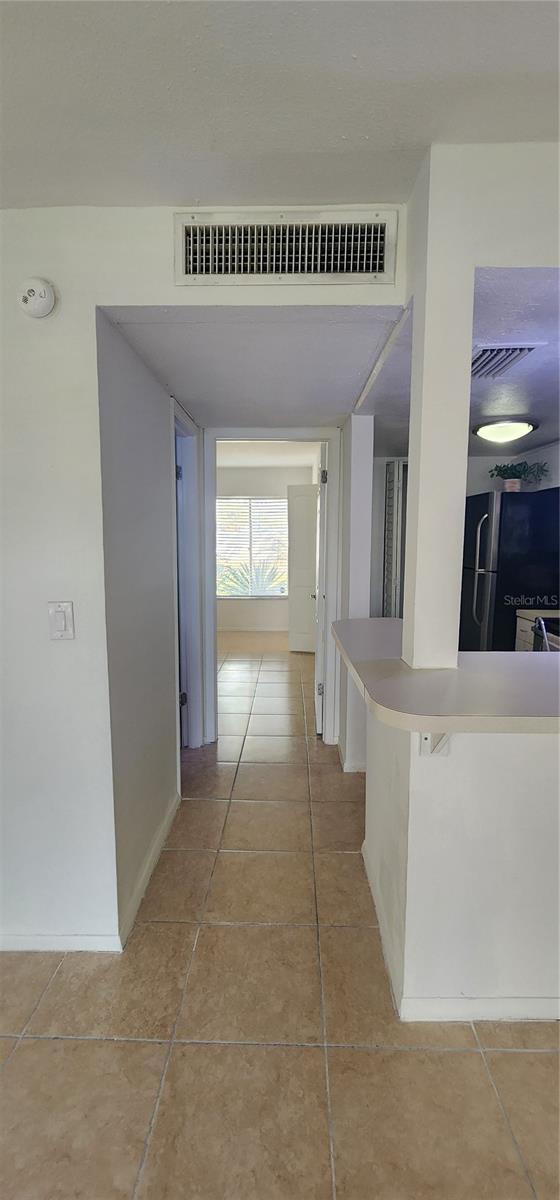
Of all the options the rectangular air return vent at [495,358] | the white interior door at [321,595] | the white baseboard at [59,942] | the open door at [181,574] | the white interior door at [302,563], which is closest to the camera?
the white baseboard at [59,942]

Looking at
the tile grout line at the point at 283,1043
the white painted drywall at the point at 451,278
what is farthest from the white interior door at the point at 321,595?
the tile grout line at the point at 283,1043

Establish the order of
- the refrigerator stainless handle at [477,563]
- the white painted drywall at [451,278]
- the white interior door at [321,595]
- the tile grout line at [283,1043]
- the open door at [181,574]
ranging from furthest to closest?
the refrigerator stainless handle at [477,563]
the white interior door at [321,595]
the open door at [181,574]
the tile grout line at [283,1043]
the white painted drywall at [451,278]

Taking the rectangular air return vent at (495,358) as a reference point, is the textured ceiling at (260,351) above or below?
below

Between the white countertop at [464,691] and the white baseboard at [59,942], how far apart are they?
4.11 feet

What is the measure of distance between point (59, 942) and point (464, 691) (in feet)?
5.19

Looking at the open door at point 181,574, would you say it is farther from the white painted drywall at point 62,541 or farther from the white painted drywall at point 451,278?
the white painted drywall at point 451,278

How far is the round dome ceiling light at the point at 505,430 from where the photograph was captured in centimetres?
305

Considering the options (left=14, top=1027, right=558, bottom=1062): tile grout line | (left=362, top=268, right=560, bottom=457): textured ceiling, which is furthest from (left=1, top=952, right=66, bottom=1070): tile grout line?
(left=362, top=268, right=560, bottom=457): textured ceiling

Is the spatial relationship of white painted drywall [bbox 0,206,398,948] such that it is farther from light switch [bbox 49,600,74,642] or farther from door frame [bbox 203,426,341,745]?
door frame [bbox 203,426,341,745]

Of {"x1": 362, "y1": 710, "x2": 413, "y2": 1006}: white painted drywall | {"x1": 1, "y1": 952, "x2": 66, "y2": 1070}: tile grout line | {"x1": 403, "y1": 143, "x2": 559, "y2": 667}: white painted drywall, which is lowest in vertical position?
{"x1": 1, "y1": 952, "x2": 66, "y2": 1070}: tile grout line

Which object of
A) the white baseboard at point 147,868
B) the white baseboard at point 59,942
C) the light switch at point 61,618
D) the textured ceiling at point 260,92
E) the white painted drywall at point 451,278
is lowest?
the white baseboard at point 59,942

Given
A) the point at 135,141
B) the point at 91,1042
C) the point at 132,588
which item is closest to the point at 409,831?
the point at 91,1042

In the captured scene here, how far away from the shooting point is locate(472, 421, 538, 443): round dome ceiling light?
3049 millimetres

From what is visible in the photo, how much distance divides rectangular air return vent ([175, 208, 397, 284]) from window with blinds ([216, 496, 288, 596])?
5.25m
